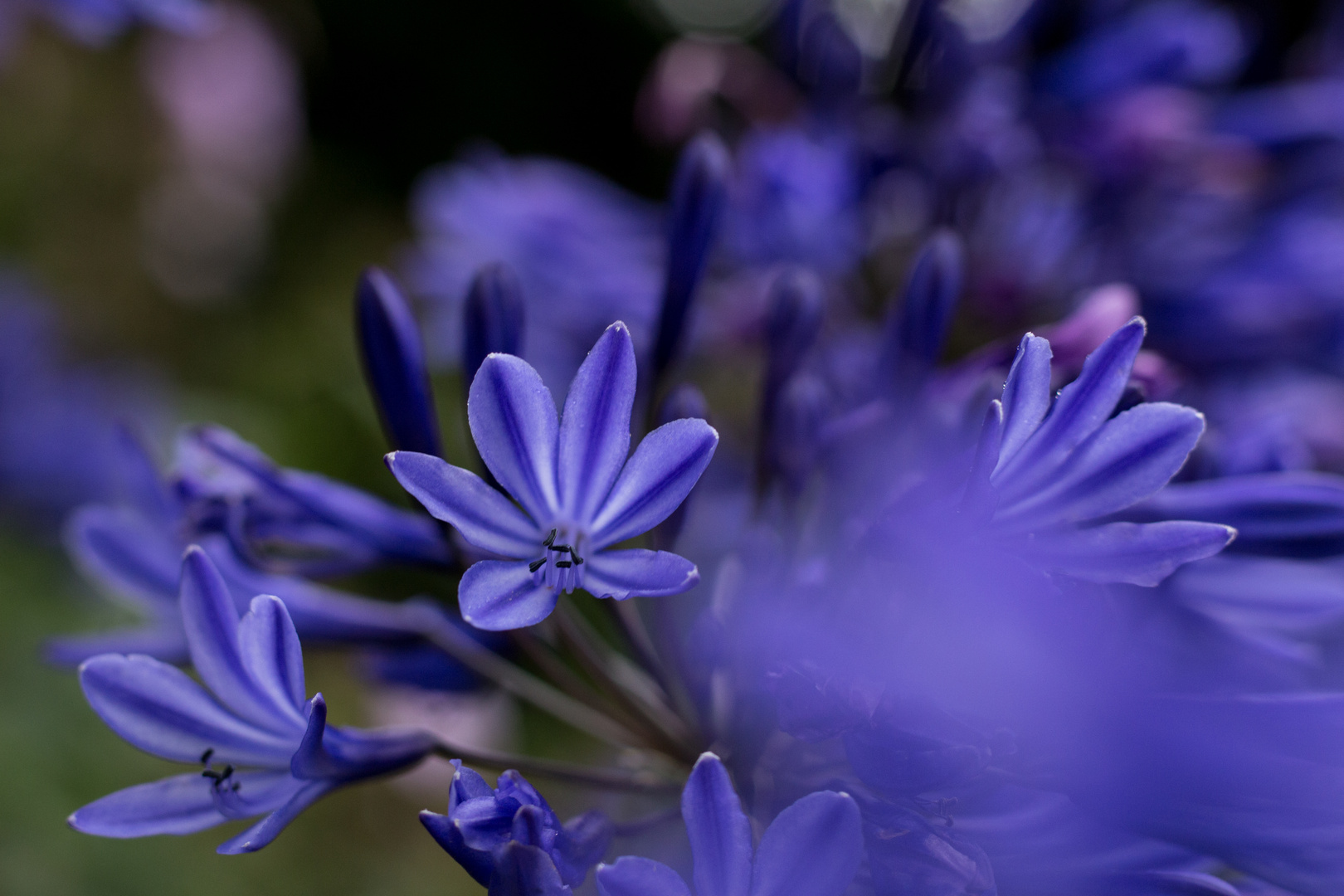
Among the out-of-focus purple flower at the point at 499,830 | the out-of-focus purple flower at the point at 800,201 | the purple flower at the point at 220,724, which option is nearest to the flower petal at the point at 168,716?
the purple flower at the point at 220,724

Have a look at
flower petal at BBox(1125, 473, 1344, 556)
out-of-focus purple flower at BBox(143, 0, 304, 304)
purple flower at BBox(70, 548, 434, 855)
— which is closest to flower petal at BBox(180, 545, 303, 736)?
purple flower at BBox(70, 548, 434, 855)

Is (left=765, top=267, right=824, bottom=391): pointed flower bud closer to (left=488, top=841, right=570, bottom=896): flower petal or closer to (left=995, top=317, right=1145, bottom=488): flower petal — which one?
(left=995, top=317, right=1145, bottom=488): flower petal

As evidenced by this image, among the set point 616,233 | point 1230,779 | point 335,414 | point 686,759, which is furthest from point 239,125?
point 1230,779

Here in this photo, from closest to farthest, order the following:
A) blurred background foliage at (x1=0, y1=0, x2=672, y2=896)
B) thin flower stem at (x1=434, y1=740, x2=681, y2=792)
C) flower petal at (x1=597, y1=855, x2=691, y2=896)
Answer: flower petal at (x1=597, y1=855, x2=691, y2=896) → thin flower stem at (x1=434, y1=740, x2=681, y2=792) → blurred background foliage at (x1=0, y1=0, x2=672, y2=896)

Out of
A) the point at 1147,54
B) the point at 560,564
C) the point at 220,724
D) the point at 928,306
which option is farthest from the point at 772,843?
the point at 1147,54

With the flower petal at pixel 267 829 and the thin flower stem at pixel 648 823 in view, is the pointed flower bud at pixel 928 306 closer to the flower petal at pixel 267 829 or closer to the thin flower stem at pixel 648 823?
the thin flower stem at pixel 648 823
